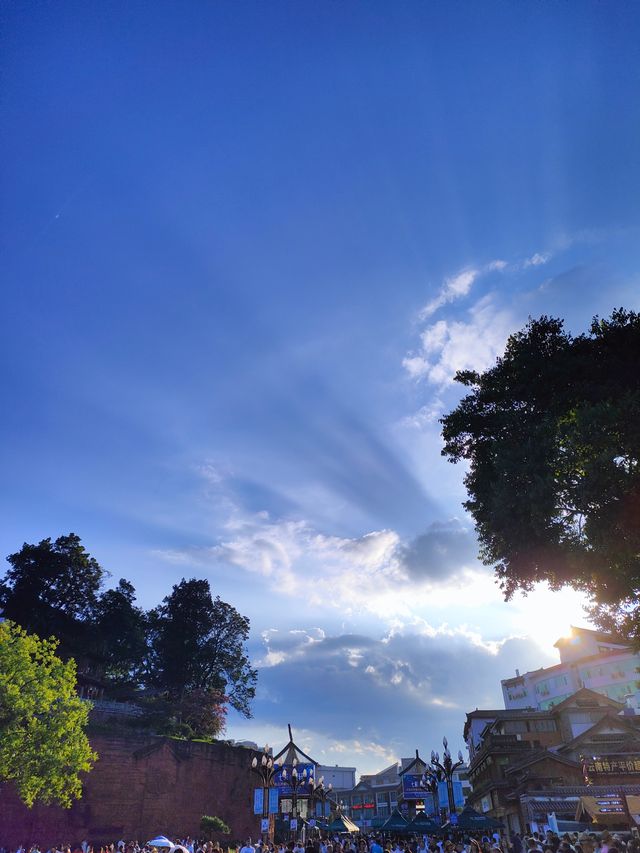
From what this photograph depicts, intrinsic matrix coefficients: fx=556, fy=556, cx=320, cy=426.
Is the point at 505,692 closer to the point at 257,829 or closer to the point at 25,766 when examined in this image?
the point at 257,829

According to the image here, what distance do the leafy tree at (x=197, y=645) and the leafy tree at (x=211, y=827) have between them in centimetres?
1510

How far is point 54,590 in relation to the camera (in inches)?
1953

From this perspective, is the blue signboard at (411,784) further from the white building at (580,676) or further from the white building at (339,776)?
the white building at (339,776)

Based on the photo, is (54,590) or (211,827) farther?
(54,590)

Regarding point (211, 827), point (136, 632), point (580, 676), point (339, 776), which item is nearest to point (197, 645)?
point (136, 632)

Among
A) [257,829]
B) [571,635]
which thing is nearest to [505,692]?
[571,635]

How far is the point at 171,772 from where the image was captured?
121 ft

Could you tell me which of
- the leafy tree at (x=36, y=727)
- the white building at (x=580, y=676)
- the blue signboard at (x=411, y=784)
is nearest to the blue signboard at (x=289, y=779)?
the blue signboard at (x=411, y=784)

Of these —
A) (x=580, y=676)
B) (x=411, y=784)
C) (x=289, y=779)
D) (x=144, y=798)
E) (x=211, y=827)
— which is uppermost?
(x=580, y=676)

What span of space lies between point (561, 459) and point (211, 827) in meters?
34.6

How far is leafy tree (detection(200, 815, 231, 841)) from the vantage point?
119 ft

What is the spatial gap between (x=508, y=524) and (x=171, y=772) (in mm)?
31278

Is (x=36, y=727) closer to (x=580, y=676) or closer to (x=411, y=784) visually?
(x=411, y=784)

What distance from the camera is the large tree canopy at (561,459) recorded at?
1645 cm
